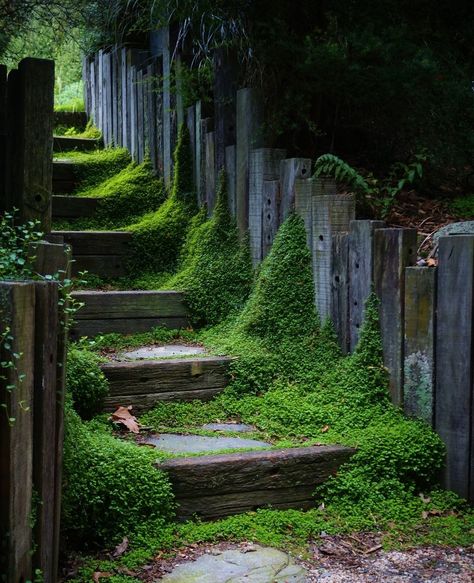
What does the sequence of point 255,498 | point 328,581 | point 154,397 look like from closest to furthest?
point 328,581
point 255,498
point 154,397

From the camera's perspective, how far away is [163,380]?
429 cm

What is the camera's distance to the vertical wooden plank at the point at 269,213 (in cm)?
499

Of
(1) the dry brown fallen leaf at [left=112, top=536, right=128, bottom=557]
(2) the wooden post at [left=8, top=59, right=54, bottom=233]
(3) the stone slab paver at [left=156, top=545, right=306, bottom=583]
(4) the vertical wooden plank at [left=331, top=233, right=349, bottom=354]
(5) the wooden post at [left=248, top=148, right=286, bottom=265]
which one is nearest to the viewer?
(3) the stone slab paver at [left=156, top=545, right=306, bottom=583]

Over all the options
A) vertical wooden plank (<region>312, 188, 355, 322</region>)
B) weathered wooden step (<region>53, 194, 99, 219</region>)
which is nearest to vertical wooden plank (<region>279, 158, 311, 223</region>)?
vertical wooden plank (<region>312, 188, 355, 322</region>)

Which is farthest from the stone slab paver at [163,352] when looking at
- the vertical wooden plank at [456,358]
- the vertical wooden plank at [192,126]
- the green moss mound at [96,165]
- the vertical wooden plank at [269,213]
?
the green moss mound at [96,165]

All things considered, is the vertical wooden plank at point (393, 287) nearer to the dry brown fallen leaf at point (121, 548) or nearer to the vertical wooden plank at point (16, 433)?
the dry brown fallen leaf at point (121, 548)

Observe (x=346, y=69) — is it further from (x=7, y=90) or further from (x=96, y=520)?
(x=96, y=520)

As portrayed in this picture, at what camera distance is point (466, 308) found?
142 inches

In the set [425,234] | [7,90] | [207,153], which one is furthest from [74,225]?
[425,234]

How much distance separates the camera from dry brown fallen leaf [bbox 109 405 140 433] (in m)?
3.91

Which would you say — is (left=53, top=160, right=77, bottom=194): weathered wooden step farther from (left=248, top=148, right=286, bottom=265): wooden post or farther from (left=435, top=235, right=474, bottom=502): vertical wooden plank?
(left=435, top=235, right=474, bottom=502): vertical wooden plank

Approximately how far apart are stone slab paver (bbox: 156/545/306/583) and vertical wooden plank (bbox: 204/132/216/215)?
3162mm

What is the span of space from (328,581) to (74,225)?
3.95 m

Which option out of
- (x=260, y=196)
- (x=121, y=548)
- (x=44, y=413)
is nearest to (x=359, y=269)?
(x=260, y=196)
